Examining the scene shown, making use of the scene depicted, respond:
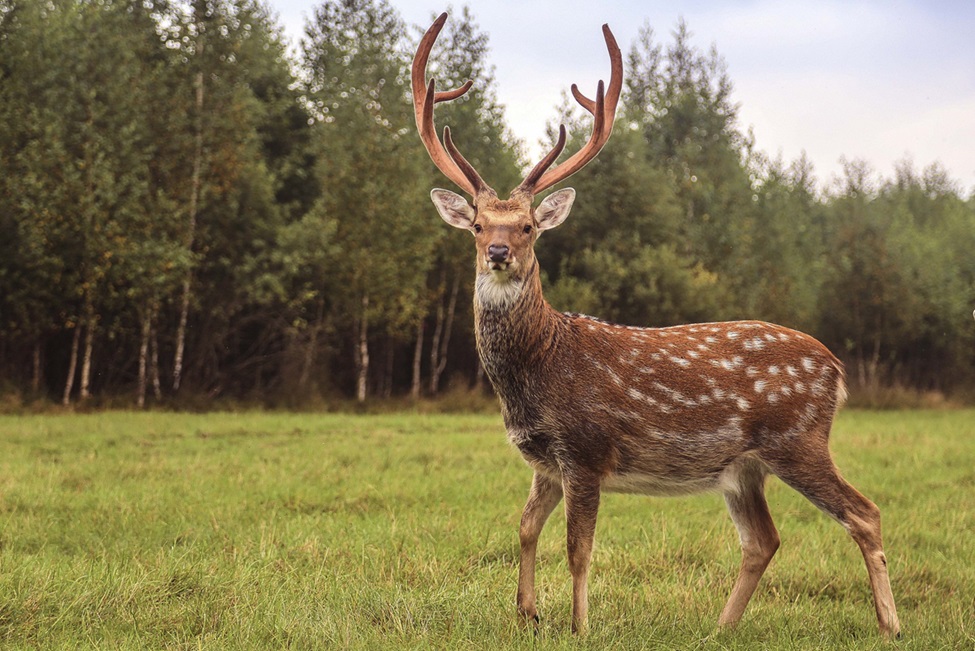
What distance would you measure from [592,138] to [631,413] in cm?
167

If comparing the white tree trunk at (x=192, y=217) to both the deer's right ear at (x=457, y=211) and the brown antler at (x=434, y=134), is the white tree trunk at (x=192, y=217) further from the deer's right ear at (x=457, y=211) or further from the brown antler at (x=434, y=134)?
the deer's right ear at (x=457, y=211)

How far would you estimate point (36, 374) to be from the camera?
18906 millimetres

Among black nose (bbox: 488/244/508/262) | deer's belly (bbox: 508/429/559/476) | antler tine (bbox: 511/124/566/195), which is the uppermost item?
antler tine (bbox: 511/124/566/195)

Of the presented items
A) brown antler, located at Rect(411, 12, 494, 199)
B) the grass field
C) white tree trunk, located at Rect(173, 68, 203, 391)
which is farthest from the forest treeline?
brown antler, located at Rect(411, 12, 494, 199)

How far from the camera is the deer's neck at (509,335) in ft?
15.1

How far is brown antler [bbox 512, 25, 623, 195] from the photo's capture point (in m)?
4.91

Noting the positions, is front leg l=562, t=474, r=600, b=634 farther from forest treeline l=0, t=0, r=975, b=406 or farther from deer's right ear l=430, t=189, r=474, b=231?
forest treeline l=0, t=0, r=975, b=406

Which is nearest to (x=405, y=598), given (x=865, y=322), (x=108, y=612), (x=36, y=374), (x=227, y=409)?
(x=108, y=612)

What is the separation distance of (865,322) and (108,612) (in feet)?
111

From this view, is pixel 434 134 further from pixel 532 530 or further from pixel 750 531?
pixel 750 531

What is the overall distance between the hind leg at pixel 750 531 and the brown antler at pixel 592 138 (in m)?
1.87

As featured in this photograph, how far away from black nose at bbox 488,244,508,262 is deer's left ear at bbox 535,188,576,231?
632 mm

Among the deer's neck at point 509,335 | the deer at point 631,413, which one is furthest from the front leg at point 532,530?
the deer's neck at point 509,335

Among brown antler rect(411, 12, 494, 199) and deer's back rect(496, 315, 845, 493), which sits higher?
brown antler rect(411, 12, 494, 199)
